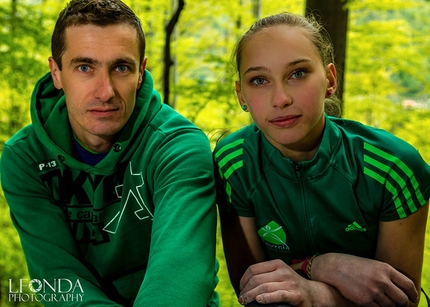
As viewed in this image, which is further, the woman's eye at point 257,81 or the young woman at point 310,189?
the woman's eye at point 257,81

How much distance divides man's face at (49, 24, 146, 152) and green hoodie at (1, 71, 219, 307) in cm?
12

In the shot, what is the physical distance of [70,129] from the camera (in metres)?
2.50

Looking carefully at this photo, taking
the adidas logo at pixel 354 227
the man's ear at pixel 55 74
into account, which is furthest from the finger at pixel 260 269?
the man's ear at pixel 55 74

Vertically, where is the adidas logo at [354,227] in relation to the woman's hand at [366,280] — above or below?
above

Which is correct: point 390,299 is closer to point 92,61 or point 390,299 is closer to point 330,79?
point 330,79

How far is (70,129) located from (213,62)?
4.21m

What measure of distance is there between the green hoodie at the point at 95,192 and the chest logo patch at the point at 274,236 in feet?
1.05

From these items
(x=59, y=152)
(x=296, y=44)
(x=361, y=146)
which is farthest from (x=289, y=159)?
(x=59, y=152)

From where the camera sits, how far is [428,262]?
221 inches

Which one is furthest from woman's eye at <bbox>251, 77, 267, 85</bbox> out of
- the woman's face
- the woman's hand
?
the woman's hand

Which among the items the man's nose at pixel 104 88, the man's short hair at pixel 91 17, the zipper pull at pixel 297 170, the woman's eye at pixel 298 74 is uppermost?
the man's short hair at pixel 91 17

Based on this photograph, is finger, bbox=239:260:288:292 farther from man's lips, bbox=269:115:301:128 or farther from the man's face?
the man's face

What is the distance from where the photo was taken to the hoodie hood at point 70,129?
236 cm

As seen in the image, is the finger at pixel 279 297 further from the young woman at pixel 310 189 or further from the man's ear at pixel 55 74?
the man's ear at pixel 55 74
